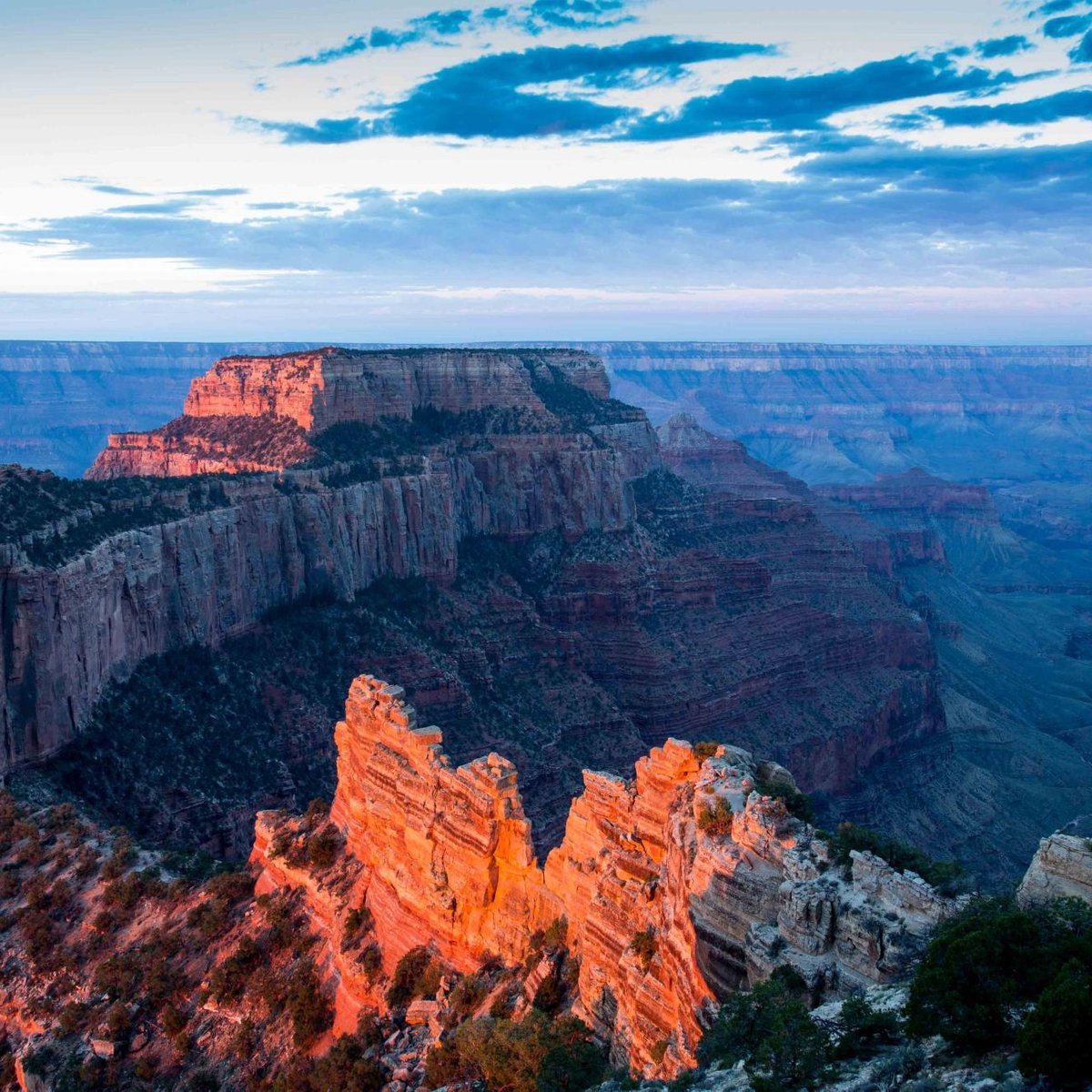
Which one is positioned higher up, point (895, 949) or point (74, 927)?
point (895, 949)

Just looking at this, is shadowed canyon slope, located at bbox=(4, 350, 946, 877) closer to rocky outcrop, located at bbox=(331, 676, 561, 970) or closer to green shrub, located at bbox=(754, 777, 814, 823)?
rocky outcrop, located at bbox=(331, 676, 561, 970)

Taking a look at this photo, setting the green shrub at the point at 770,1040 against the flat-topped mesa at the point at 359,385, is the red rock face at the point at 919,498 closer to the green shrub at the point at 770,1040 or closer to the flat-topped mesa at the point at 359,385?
the flat-topped mesa at the point at 359,385

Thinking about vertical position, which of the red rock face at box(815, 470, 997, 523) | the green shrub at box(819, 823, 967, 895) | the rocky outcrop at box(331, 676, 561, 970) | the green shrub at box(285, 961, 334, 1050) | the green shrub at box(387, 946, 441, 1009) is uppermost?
the green shrub at box(819, 823, 967, 895)

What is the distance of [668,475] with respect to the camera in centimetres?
11194

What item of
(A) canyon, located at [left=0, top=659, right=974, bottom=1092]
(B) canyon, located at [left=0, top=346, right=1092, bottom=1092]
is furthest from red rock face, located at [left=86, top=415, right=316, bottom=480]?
(A) canyon, located at [left=0, top=659, right=974, bottom=1092]

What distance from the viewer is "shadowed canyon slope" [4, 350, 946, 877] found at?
166ft

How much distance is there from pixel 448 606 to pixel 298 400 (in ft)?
67.9

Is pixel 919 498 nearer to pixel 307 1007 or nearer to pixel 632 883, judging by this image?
pixel 307 1007

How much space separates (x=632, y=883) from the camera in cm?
Answer: 2411

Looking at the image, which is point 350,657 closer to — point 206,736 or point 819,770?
point 206,736

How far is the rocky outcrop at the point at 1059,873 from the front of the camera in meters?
17.5

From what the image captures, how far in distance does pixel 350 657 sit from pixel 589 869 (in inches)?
1674

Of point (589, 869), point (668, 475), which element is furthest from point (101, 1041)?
point (668, 475)

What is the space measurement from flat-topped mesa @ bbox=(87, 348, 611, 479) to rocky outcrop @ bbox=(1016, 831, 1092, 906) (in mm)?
63797
